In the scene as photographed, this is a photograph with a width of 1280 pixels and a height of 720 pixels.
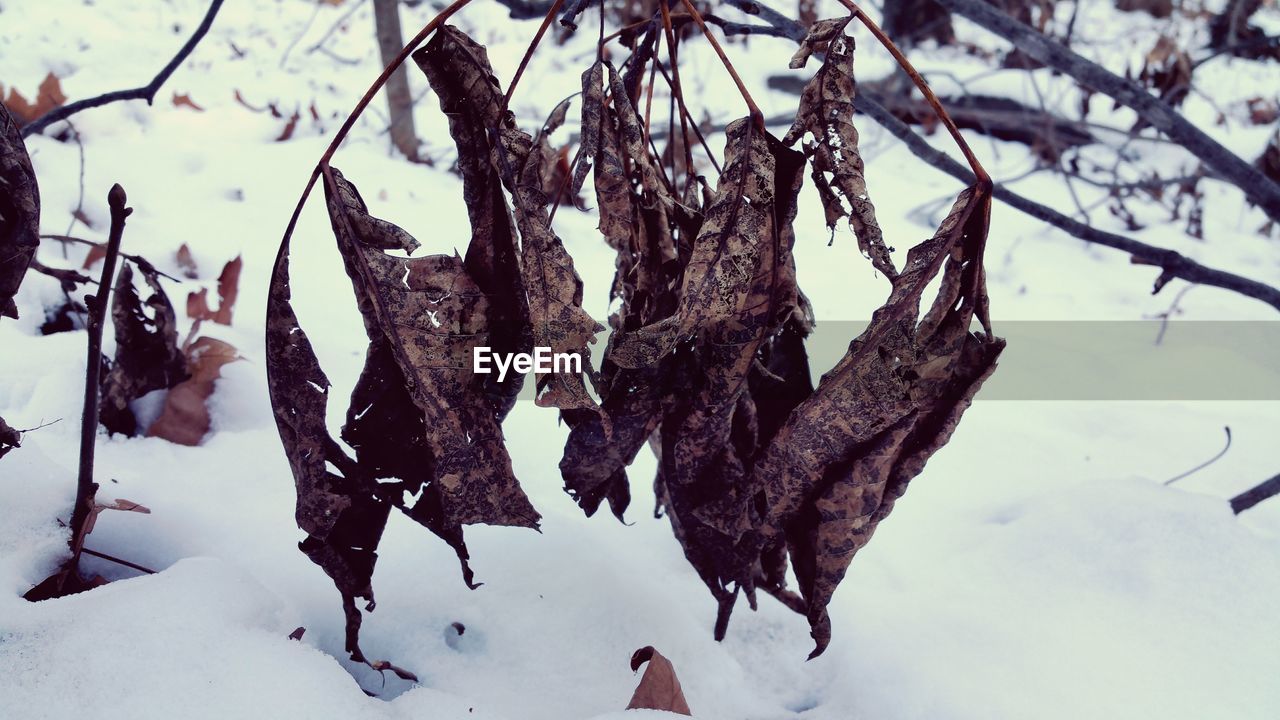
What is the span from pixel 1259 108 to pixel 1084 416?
12.8 feet

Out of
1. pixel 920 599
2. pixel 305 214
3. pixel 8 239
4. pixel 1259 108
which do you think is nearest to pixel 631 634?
pixel 920 599

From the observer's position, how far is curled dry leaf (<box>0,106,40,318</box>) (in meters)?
0.66

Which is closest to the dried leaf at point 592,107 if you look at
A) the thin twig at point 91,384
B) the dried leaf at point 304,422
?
the dried leaf at point 304,422

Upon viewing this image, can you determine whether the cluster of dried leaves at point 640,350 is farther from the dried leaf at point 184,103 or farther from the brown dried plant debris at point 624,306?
the dried leaf at point 184,103

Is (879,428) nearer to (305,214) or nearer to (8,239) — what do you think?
(8,239)

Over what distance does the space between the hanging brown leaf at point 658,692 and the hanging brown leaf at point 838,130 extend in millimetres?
417

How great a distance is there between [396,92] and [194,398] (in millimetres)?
1971

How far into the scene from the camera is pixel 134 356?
3.41 ft

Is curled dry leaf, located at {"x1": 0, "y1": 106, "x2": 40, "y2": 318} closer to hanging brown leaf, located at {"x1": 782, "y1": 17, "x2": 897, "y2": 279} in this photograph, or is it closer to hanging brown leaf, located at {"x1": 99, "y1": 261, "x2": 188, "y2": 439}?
hanging brown leaf, located at {"x1": 99, "y1": 261, "x2": 188, "y2": 439}

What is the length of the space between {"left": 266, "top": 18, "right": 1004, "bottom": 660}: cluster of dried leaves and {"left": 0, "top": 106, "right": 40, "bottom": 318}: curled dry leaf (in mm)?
206

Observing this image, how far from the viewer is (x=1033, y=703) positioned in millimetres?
822

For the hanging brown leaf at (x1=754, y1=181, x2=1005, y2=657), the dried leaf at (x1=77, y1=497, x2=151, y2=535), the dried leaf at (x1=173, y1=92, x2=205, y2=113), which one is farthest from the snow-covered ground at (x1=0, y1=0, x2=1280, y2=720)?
the dried leaf at (x1=173, y1=92, x2=205, y2=113)

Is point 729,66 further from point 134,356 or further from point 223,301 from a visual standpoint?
point 223,301

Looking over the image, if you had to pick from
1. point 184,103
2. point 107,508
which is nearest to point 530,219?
point 107,508
